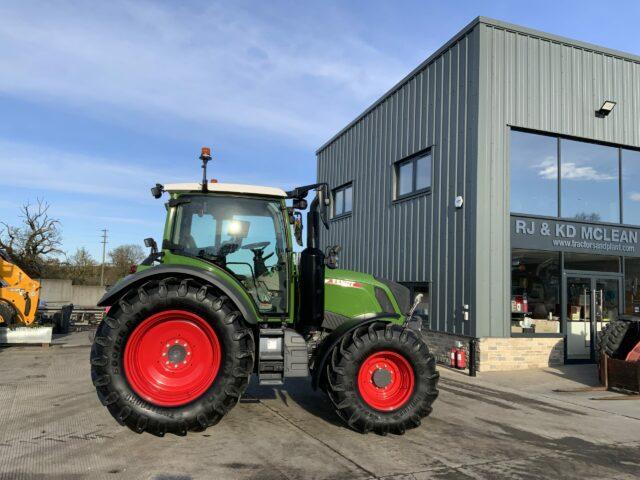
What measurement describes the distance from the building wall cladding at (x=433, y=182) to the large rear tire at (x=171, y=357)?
658 centimetres

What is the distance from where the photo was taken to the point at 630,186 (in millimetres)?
11812

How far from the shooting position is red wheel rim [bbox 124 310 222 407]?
4.78 meters

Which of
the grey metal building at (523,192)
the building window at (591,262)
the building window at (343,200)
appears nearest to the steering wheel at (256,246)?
the grey metal building at (523,192)

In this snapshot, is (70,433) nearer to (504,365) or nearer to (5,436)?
(5,436)

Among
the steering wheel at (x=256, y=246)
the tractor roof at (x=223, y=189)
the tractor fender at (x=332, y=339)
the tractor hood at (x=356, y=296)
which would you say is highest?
the tractor roof at (x=223, y=189)

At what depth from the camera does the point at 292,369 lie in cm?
496

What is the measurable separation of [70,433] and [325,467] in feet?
8.60

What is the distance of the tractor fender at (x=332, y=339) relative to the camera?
5059 millimetres

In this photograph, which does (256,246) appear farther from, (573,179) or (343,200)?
(343,200)

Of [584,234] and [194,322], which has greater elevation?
[584,234]

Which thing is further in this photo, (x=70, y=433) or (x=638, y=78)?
(x=638, y=78)

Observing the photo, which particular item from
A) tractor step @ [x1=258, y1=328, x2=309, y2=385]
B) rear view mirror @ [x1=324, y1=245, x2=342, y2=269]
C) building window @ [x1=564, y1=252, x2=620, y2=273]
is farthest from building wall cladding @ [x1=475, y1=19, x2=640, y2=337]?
tractor step @ [x1=258, y1=328, x2=309, y2=385]

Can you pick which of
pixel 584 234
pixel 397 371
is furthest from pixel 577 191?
pixel 397 371

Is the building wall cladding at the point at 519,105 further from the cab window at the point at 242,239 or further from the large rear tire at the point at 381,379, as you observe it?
the cab window at the point at 242,239
